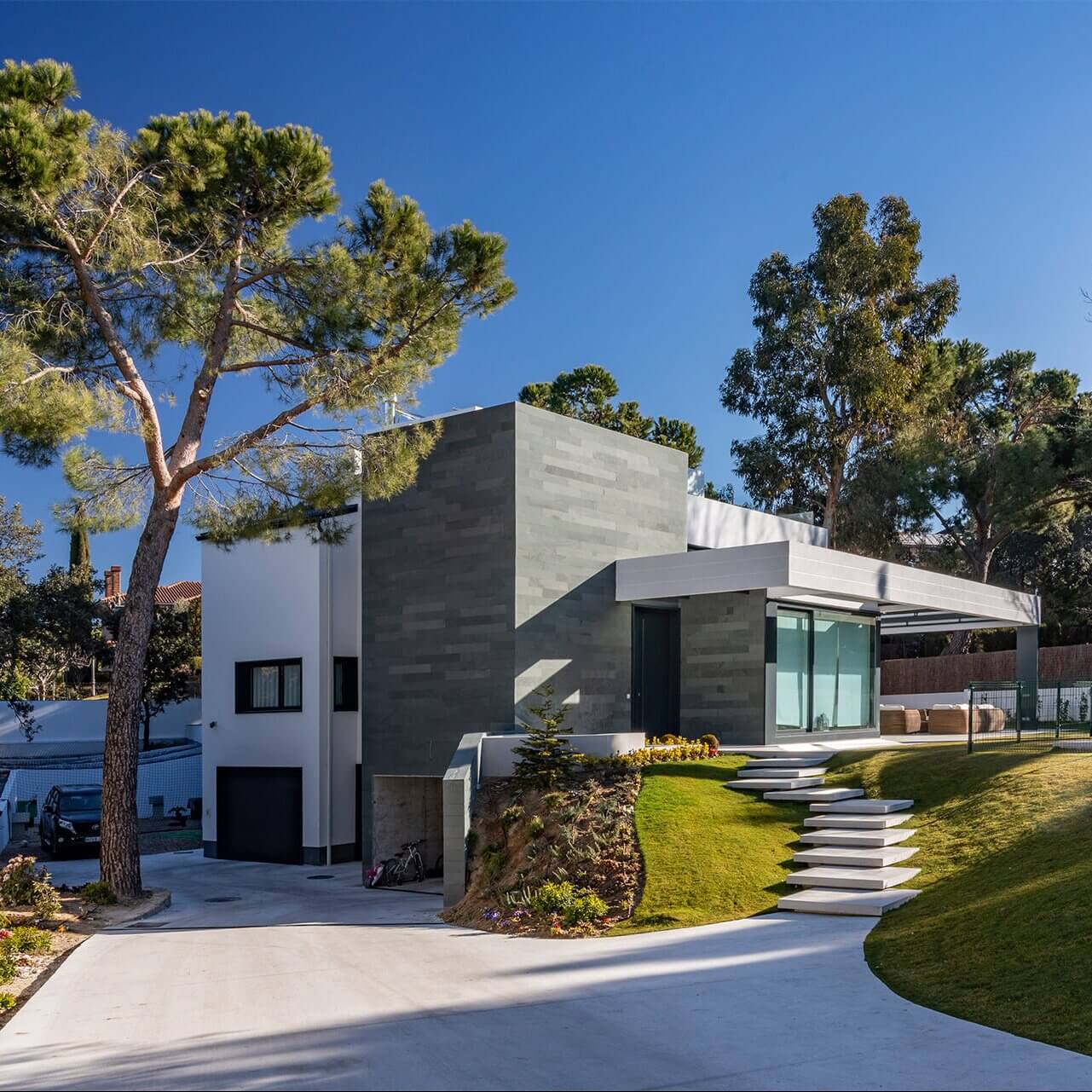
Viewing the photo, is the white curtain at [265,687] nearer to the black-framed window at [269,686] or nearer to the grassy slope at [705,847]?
the black-framed window at [269,686]

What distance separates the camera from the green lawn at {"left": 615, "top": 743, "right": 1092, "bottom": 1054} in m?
8.12

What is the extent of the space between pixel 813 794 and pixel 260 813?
38.6ft

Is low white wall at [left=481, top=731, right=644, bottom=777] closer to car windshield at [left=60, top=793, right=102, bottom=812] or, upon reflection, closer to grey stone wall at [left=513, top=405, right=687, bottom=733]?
grey stone wall at [left=513, top=405, right=687, bottom=733]

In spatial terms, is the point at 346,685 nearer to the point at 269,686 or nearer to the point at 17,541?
the point at 269,686

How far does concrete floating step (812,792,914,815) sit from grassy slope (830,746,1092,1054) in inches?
11.1

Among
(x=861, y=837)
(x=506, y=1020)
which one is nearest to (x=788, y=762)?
(x=861, y=837)

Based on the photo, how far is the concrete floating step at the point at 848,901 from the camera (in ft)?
36.8

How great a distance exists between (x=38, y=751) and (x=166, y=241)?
23.0 metres

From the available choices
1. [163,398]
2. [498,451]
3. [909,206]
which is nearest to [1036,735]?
[498,451]

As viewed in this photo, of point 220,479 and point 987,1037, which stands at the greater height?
point 220,479

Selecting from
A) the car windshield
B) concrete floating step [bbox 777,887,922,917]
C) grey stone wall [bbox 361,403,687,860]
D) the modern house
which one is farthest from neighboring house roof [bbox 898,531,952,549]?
concrete floating step [bbox 777,887,922,917]

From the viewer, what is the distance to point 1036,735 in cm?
1753

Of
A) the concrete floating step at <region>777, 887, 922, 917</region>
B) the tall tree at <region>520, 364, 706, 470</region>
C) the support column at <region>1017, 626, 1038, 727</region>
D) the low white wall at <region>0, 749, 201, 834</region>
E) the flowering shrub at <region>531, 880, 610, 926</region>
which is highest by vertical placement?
the tall tree at <region>520, 364, 706, 470</region>

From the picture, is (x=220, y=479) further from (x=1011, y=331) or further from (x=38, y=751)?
(x=1011, y=331)
